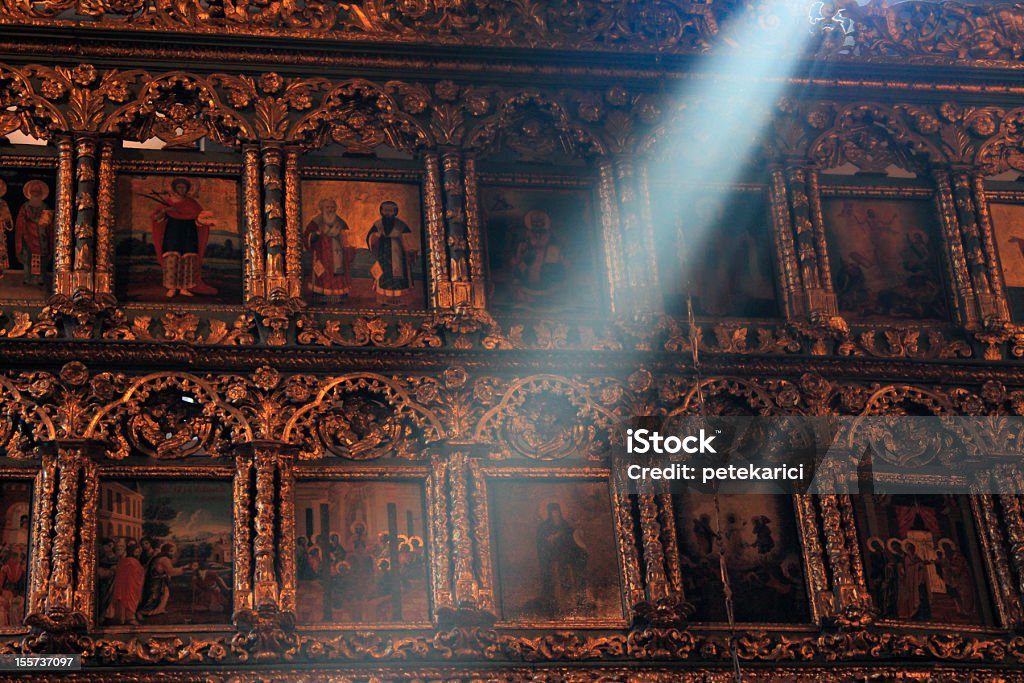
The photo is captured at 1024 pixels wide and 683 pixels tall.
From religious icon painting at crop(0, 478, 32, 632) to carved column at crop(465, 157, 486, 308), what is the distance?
3141mm

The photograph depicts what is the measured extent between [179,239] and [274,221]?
63 centimetres

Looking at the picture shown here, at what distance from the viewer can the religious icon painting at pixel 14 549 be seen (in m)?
11.6

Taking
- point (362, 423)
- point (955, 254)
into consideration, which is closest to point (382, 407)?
point (362, 423)

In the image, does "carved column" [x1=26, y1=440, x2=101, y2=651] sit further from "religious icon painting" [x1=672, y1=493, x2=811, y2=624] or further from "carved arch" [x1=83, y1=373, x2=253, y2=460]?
"religious icon painting" [x1=672, y1=493, x2=811, y2=624]

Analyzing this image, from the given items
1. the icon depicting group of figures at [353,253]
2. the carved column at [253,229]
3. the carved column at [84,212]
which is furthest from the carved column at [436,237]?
the carved column at [84,212]

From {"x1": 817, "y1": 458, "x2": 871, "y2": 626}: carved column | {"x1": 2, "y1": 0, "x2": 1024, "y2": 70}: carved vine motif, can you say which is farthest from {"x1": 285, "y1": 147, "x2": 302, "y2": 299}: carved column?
{"x1": 817, "y1": 458, "x2": 871, "y2": 626}: carved column

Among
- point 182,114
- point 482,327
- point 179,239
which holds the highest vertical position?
point 182,114

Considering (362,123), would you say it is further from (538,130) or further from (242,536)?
(242,536)

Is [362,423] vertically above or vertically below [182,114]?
below

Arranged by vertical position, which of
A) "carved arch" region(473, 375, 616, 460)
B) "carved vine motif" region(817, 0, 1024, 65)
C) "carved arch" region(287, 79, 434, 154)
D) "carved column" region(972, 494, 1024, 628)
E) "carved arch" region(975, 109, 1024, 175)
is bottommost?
"carved column" region(972, 494, 1024, 628)

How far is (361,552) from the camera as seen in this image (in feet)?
39.9

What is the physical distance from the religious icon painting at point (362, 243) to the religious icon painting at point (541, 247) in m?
0.51

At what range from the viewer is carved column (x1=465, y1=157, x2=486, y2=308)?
13.1 metres

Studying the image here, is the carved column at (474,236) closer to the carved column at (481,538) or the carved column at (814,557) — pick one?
the carved column at (481,538)
